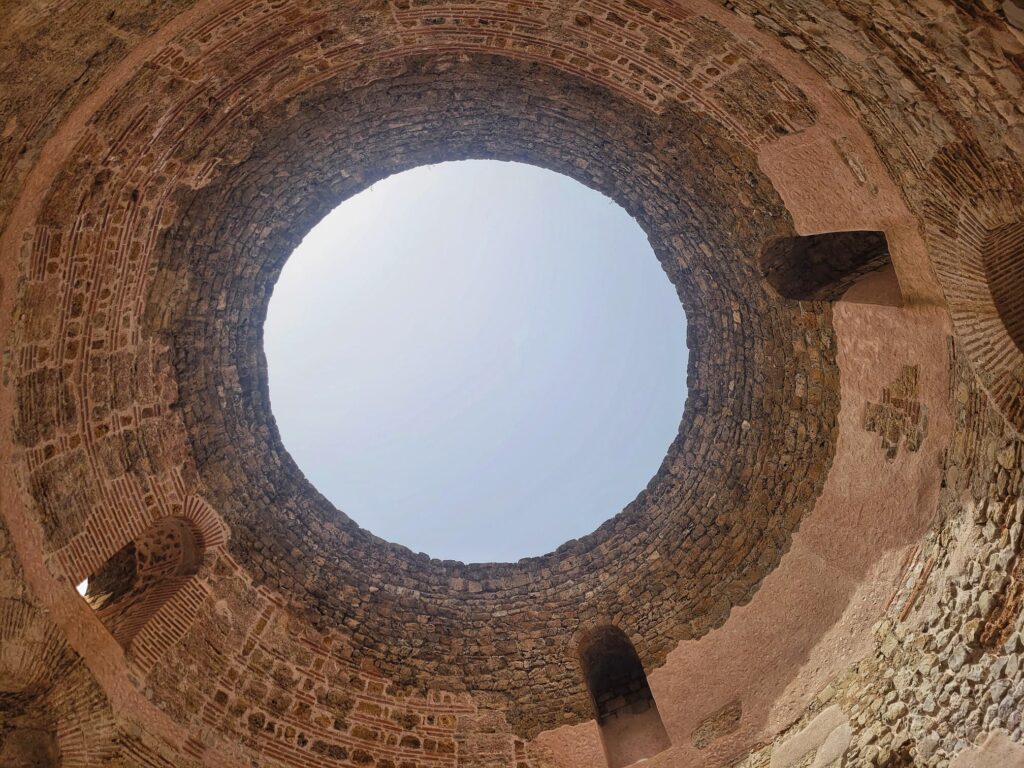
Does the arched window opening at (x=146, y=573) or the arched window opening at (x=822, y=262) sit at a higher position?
the arched window opening at (x=822, y=262)

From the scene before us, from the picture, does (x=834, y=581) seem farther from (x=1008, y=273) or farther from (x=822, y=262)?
(x=1008, y=273)

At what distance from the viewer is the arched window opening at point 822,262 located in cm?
618

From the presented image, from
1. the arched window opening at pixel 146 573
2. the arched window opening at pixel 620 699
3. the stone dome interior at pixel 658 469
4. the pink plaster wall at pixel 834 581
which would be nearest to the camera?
the stone dome interior at pixel 658 469

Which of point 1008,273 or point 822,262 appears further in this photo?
point 822,262

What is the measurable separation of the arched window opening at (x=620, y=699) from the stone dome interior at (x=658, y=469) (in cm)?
4

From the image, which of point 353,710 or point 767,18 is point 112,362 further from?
point 767,18

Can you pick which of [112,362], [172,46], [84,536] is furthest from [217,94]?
[84,536]

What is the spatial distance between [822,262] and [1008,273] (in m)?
2.04

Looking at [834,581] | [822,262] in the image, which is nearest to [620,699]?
[834,581]

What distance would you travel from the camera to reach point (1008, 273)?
14.4 feet

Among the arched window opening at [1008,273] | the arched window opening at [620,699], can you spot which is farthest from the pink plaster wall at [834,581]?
the arched window opening at [1008,273]

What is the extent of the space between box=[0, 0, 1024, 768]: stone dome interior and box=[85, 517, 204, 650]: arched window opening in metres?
0.03

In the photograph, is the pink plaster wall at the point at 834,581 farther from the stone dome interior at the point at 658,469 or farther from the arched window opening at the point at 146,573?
the arched window opening at the point at 146,573

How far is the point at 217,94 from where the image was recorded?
539 centimetres
